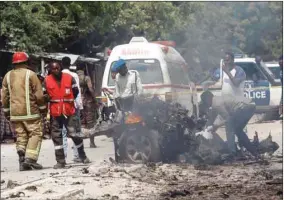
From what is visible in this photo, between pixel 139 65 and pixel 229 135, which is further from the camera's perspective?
pixel 139 65

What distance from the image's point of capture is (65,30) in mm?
18828

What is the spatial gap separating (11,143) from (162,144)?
22.0ft

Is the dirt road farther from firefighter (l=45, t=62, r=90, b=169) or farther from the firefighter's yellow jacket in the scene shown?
the firefighter's yellow jacket

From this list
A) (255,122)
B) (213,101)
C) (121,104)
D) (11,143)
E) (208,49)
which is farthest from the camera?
(208,49)

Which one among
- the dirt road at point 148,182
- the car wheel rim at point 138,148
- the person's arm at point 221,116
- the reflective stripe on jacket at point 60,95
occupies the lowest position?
the dirt road at point 148,182

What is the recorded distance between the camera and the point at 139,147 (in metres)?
9.53

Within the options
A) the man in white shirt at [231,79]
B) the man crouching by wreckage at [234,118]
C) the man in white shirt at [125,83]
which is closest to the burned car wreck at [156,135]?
the man in white shirt at [125,83]

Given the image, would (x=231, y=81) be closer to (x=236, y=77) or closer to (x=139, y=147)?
(x=236, y=77)

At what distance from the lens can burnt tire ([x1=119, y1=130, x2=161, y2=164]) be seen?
30.9ft

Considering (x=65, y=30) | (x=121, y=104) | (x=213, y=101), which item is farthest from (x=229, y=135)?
(x=65, y=30)

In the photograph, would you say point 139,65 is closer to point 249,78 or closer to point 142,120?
point 142,120

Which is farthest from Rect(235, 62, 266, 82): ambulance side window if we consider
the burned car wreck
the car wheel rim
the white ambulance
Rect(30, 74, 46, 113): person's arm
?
Rect(30, 74, 46, 113): person's arm

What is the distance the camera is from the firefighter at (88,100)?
1197 cm

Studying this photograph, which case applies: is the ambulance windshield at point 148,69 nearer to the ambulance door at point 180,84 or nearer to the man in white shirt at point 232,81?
the ambulance door at point 180,84
